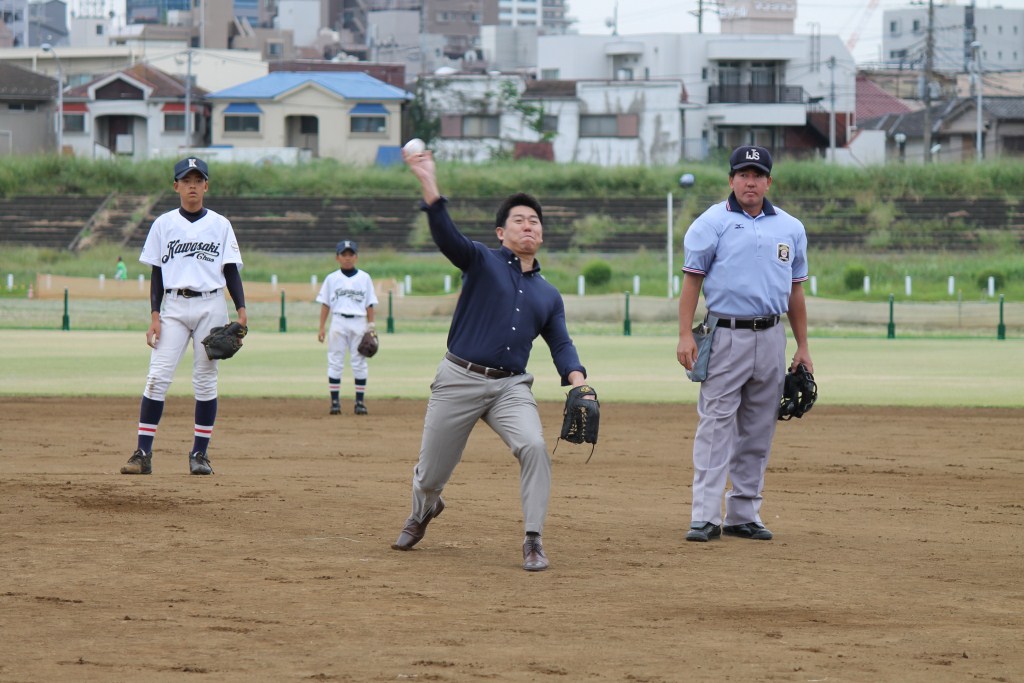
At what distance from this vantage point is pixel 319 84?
75.8 metres

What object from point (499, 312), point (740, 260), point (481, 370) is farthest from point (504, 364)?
point (740, 260)

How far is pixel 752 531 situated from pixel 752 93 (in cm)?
7064

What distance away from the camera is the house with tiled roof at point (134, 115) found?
79.1m

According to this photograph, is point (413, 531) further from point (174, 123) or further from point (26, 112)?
point (26, 112)

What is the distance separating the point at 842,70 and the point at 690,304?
3012 inches

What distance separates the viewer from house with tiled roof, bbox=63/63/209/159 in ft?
259

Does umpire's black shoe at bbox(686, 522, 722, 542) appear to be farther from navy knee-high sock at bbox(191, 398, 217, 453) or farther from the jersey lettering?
the jersey lettering

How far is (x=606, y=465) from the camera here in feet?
40.5

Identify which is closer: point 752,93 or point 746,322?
point 746,322

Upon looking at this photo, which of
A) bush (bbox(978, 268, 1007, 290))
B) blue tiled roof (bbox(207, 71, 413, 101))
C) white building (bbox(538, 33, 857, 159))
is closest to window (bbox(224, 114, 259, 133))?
blue tiled roof (bbox(207, 71, 413, 101))

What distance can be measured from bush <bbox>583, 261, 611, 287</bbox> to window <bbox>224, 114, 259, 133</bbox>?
37656mm

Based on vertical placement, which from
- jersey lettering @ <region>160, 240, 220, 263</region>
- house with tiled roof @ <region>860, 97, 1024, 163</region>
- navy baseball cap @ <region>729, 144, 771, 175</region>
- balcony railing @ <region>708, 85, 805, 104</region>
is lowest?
jersey lettering @ <region>160, 240, 220, 263</region>

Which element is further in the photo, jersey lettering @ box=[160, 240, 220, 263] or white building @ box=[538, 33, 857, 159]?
white building @ box=[538, 33, 857, 159]

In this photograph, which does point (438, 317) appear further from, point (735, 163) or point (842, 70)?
point (842, 70)
